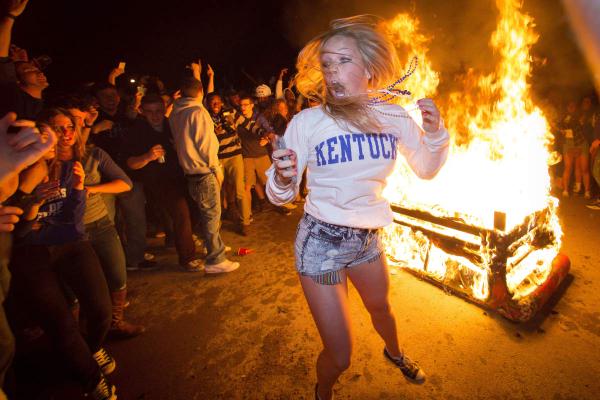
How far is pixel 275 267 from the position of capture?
16.4 ft

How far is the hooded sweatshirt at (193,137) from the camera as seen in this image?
440 centimetres

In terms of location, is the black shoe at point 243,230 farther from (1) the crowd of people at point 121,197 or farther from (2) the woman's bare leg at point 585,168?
(2) the woman's bare leg at point 585,168

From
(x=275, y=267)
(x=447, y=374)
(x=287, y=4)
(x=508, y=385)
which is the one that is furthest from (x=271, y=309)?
(x=287, y=4)

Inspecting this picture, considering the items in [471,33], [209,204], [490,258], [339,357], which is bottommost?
[339,357]

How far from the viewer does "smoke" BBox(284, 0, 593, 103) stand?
7763mm

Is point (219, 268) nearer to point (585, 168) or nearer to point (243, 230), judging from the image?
point (243, 230)

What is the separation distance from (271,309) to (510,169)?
3.81m

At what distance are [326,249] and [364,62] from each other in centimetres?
132

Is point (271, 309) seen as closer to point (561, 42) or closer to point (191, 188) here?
point (191, 188)

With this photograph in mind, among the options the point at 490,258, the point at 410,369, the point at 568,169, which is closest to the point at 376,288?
the point at 410,369

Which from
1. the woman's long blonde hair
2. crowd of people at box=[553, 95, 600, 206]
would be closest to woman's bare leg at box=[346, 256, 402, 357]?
the woman's long blonde hair

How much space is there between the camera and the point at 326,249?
2.09 meters

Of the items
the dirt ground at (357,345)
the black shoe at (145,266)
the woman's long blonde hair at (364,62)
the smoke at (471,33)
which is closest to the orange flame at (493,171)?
the dirt ground at (357,345)

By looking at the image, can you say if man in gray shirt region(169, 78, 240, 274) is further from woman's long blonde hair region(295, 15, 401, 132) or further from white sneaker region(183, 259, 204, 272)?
woman's long blonde hair region(295, 15, 401, 132)
